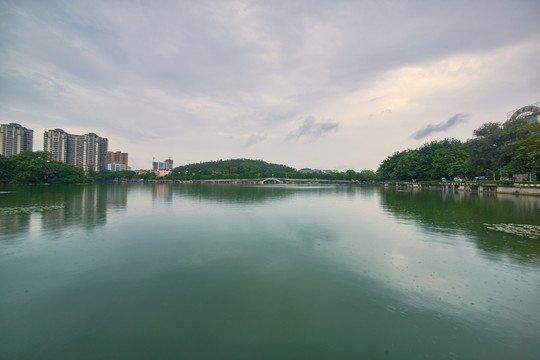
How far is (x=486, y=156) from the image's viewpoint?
49.0 meters

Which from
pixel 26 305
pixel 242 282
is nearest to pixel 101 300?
pixel 26 305

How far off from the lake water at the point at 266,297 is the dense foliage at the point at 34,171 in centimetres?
7910

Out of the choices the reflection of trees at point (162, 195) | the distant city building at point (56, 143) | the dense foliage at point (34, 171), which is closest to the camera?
the reflection of trees at point (162, 195)

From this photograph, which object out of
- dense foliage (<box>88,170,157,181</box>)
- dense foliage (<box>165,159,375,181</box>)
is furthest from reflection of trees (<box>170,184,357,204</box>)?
dense foliage (<box>165,159,375,181</box>)

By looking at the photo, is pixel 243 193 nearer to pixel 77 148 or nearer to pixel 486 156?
pixel 486 156

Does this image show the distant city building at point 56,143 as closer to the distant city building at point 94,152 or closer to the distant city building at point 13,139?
the distant city building at point 94,152

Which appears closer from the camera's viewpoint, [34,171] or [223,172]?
[34,171]

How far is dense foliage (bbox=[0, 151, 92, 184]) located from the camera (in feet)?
223

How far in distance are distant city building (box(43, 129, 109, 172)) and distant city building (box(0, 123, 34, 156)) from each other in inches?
412

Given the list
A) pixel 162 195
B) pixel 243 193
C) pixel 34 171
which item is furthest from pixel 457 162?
pixel 34 171

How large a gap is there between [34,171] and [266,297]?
9063cm

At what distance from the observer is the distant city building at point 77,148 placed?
127 meters

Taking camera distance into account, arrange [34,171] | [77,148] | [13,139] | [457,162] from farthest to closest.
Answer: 1. [77,148]
2. [13,139]
3. [34,171]
4. [457,162]

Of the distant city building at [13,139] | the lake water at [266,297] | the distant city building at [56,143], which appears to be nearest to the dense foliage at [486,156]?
the lake water at [266,297]
